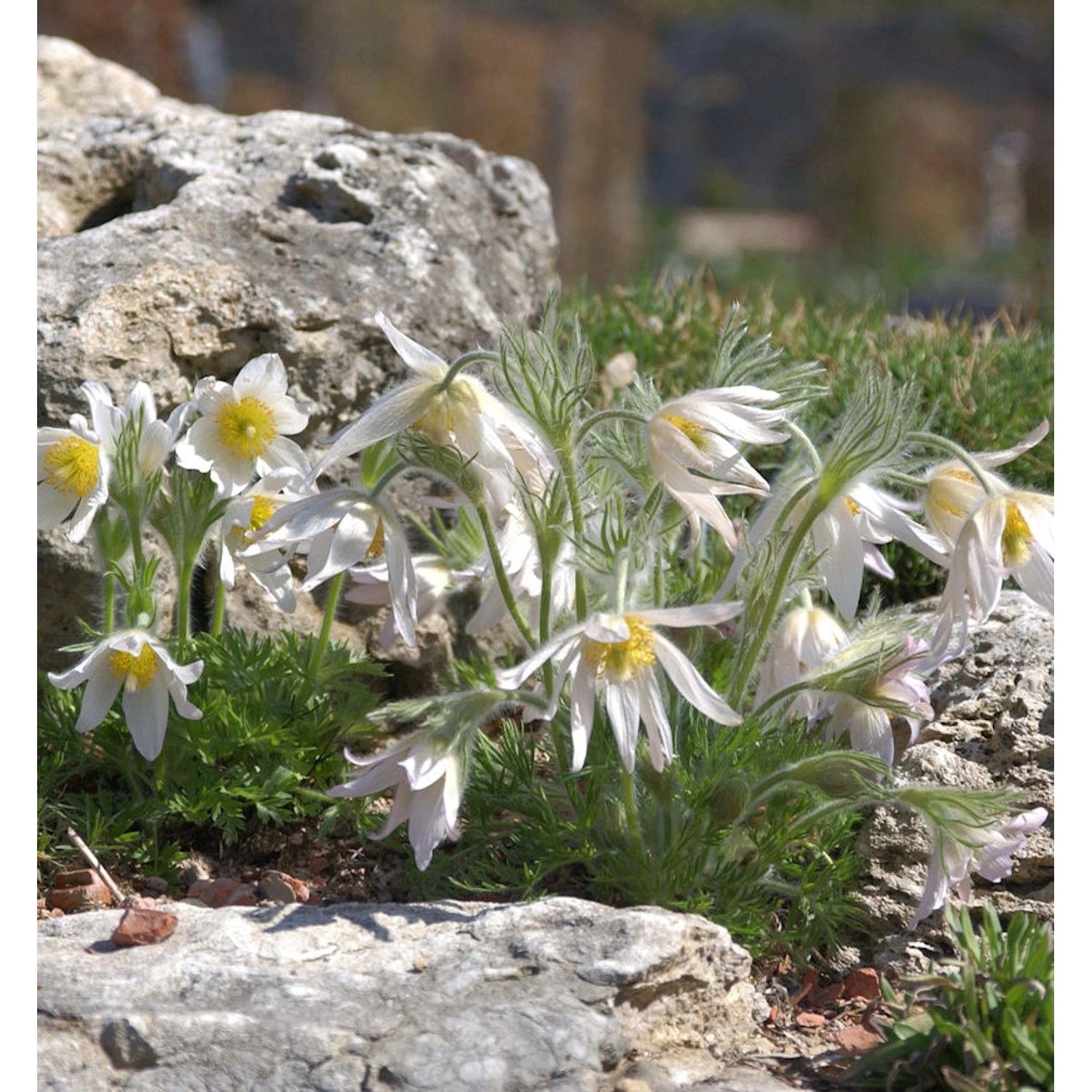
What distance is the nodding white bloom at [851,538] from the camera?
226cm

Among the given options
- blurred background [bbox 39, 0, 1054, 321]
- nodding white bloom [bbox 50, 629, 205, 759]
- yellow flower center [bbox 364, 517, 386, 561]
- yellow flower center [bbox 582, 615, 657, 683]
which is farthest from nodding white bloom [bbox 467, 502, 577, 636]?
blurred background [bbox 39, 0, 1054, 321]

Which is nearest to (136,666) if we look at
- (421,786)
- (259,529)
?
(259,529)

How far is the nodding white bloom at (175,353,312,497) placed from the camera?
2.55 metres

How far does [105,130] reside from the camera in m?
3.77

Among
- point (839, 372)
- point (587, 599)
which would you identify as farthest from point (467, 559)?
point (839, 372)

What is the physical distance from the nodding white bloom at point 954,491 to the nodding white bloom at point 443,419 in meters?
0.60

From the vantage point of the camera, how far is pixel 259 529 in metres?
2.53

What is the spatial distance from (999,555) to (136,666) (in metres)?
1.36

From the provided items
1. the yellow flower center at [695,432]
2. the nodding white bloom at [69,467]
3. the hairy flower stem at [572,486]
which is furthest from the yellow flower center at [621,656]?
the nodding white bloom at [69,467]

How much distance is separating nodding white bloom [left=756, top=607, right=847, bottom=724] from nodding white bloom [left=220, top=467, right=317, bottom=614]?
86cm

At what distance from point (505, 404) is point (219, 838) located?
3.41 ft

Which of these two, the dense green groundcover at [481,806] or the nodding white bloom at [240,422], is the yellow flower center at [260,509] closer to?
the nodding white bloom at [240,422]

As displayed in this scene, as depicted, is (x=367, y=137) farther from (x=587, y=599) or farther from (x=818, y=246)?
(x=818, y=246)

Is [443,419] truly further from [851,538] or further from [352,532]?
[851,538]
